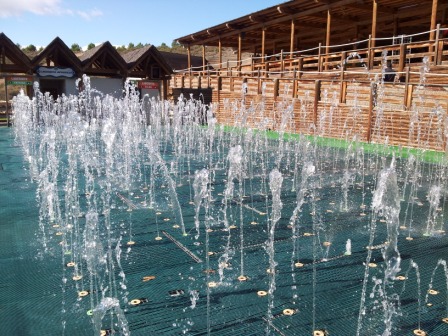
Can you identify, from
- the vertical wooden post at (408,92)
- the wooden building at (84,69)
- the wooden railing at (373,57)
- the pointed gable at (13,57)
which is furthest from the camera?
the wooden building at (84,69)

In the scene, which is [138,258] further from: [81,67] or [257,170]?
[81,67]

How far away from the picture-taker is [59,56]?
67.5 feet

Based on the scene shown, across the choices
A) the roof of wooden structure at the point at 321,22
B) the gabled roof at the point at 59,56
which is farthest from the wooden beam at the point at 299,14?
the gabled roof at the point at 59,56

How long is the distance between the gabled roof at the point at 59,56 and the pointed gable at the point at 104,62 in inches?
17.3

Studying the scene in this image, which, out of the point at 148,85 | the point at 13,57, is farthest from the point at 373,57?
the point at 13,57

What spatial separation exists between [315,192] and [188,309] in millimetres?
4230

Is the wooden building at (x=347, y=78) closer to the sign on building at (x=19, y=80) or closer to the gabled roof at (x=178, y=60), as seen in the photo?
the sign on building at (x=19, y=80)

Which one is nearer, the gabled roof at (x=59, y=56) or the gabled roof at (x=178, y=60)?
the gabled roof at (x=59, y=56)

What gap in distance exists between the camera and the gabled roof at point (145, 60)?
22.0 meters

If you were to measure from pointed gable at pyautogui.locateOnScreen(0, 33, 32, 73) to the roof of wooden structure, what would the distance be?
9.89 meters

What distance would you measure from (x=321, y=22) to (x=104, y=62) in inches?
451

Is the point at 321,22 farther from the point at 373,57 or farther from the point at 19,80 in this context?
the point at 19,80

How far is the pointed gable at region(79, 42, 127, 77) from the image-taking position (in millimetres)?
20688

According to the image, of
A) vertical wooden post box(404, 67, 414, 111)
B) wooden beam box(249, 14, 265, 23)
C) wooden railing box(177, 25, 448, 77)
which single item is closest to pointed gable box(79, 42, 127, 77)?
wooden railing box(177, 25, 448, 77)
